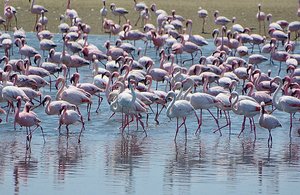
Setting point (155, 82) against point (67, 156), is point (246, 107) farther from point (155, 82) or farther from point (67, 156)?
point (155, 82)

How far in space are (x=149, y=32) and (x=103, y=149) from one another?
11682 mm

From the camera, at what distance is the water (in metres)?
11.2

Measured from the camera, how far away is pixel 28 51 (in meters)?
21.4

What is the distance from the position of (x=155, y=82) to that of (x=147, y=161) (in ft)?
26.9

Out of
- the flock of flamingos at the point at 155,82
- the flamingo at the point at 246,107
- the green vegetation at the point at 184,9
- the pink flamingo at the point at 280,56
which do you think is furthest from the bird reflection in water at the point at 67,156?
the green vegetation at the point at 184,9

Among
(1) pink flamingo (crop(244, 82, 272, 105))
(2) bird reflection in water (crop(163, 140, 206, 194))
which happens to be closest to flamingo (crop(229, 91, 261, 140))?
(2) bird reflection in water (crop(163, 140, 206, 194))

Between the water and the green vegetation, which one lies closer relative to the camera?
the water

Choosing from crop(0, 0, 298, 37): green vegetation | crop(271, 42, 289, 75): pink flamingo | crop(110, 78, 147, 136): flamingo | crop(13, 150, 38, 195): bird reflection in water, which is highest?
crop(0, 0, 298, 37): green vegetation

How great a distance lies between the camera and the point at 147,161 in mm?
12703

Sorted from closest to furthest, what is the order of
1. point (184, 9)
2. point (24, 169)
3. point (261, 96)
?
1. point (24, 169)
2. point (261, 96)
3. point (184, 9)

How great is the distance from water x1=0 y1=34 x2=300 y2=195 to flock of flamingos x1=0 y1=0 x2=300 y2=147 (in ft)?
0.93

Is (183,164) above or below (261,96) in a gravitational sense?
below

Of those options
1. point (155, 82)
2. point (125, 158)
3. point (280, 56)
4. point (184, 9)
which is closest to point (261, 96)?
point (125, 158)

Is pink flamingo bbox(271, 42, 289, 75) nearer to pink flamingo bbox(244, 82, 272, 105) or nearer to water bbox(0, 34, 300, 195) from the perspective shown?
pink flamingo bbox(244, 82, 272, 105)
